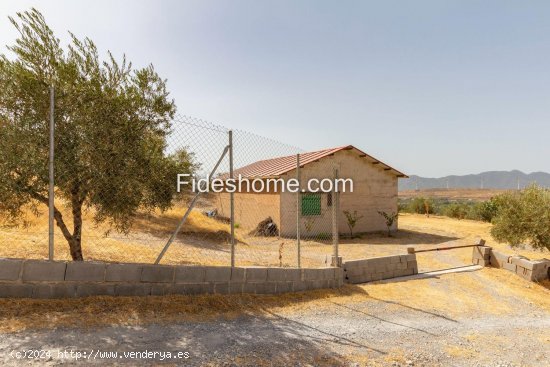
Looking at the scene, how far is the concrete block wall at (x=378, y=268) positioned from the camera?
28.8ft

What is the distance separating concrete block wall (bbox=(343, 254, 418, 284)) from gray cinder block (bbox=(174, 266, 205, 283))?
14.3ft

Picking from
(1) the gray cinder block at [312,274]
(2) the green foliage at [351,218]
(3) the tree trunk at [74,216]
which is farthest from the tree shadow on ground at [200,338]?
(2) the green foliage at [351,218]

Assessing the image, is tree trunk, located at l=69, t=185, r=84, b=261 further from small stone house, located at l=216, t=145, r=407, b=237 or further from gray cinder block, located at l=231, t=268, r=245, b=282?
small stone house, located at l=216, t=145, r=407, b=237

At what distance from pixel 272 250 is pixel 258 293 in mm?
7569

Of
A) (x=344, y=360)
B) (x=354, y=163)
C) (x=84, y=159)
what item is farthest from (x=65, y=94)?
(x=354, y=163)

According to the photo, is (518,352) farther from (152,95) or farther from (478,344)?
(152,95)

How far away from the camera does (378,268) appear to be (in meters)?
9.50

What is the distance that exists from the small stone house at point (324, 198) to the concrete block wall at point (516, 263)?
26.3 feet

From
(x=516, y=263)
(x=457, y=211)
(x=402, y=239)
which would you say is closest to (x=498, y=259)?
(x=516, y=263)

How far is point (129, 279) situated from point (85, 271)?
699mm

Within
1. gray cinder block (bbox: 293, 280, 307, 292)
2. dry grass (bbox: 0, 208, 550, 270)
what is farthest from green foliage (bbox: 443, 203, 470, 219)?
gray cinder block (bbox: 293, 280, 307, 292)

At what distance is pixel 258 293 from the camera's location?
21.7 feet

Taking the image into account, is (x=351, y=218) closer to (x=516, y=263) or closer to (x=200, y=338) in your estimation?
(x=516, y=263)

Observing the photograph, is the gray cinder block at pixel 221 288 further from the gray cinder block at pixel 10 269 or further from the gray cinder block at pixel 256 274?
the gray cinder block at pixel 10 269
